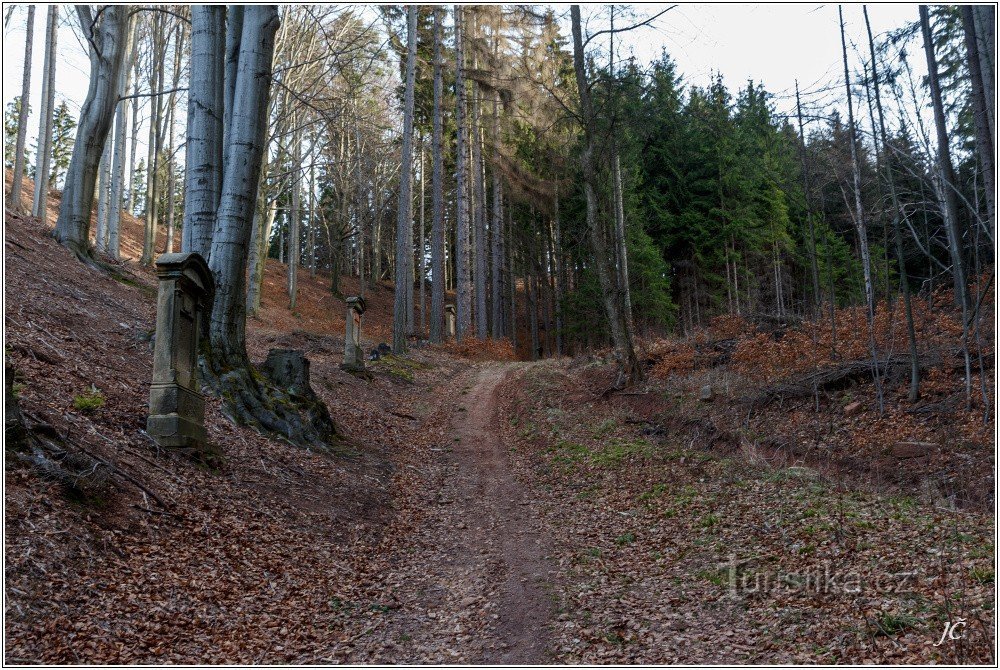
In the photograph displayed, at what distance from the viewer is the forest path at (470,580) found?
451 cm

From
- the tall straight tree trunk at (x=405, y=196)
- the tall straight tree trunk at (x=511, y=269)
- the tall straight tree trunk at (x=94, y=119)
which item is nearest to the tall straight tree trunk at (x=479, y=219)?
the tall straight tree trunk at (x=511, y=269)

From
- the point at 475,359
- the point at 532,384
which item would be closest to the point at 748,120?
→ the point at 475,359

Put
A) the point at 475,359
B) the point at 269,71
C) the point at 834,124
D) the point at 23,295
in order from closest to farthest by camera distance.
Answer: the point at 269,71
the point at 23,295
the point at 834,124
the point at 475,359

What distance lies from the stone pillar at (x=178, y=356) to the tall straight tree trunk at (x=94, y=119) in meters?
9.10

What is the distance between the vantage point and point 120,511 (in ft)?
16.8

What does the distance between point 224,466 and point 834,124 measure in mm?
10259

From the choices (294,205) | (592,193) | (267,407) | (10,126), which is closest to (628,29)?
(592,193)

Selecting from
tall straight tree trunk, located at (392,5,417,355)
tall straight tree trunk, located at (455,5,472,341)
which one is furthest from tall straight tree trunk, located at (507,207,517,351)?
tall straight tree trunk, located at (392,5,417,355)

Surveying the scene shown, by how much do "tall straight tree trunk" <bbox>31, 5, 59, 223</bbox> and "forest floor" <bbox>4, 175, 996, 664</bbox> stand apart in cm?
1139

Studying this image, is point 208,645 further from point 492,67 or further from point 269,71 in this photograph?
point 492,67

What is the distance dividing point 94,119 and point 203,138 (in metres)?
7.66

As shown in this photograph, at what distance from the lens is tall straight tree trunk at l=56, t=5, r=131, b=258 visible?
14.8 meters

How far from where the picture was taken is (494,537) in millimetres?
6875

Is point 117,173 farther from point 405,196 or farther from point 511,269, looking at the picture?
point 511,269
